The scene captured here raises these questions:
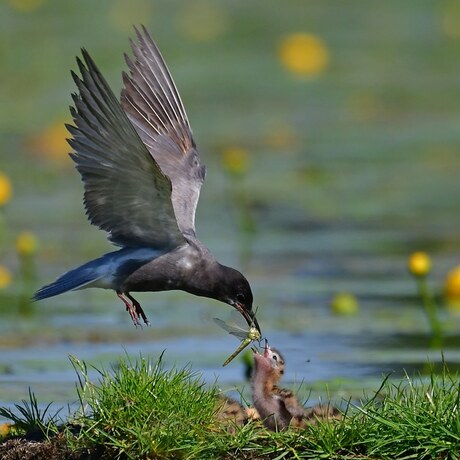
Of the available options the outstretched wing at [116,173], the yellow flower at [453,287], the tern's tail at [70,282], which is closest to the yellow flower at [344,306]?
the yellow flower at [453,287]

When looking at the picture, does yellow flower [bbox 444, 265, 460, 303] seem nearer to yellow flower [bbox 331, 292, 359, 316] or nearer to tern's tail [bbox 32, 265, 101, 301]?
yellow flower [bbox 331, 292, 359, 316]

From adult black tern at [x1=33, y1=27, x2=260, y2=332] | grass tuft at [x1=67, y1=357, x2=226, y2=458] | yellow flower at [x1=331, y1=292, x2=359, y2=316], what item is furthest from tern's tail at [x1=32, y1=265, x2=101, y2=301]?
yellow flower at [x1=331, y1=292, x2=359, y2=316]

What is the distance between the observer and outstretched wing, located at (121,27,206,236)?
8.87m

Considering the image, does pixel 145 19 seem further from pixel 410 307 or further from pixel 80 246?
pixel 410 307

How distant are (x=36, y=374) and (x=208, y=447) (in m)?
2.64

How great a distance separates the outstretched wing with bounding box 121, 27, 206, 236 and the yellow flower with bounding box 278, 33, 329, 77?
30.5ft

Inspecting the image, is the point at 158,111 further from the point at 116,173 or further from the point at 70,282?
the point at 70,282

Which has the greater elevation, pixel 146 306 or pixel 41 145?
pixel 41 145

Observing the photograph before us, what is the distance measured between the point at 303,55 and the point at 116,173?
36.1 feet

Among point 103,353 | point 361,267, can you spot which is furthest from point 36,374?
point 361,267

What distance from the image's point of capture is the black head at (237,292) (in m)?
7.91

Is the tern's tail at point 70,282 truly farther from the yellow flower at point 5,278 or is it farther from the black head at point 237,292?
the yellow flower at point 5,278

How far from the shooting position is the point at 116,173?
7.56m

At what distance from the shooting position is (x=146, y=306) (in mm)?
10797
